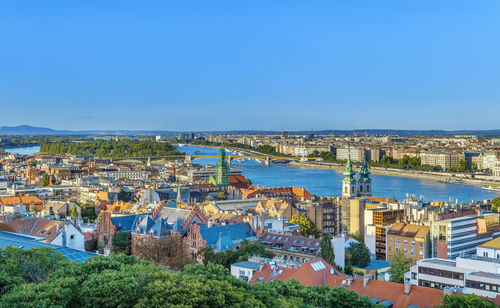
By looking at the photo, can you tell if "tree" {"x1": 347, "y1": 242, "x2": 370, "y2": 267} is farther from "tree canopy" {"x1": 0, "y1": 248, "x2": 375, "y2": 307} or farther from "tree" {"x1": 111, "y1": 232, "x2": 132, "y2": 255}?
"tree canopy" {"x1": 0, "y1": 248, "x2": 375, "y2": 307}

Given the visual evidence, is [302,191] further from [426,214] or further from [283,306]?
[283,306]

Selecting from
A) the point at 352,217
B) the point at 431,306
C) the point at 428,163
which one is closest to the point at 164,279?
the point at 431,306

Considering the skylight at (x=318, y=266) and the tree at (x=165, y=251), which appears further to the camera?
the tree at (x=165, y=251)

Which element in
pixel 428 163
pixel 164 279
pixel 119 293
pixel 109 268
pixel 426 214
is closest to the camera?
pixel 119 293

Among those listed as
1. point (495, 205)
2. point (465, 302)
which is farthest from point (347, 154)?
point (465, 302)

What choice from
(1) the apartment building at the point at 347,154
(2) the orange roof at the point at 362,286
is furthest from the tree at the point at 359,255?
(1) the apartment building at the point at 347,154

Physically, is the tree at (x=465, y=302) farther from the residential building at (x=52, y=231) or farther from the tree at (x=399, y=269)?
the residential building at (x=52, y=231)

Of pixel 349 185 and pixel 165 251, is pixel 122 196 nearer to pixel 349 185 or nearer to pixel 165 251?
pixel 349 185
